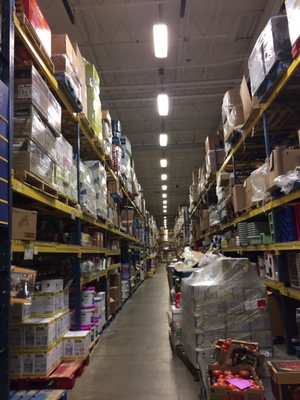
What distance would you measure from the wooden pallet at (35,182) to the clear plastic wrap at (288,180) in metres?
2.59

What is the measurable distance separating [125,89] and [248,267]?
717cm

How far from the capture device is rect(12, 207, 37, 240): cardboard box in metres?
2.69

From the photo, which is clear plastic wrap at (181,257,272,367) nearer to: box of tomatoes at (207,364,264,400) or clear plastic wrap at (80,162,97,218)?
box of tomatoes at (207,364,264,400)

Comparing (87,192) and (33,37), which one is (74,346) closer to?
(87,192)

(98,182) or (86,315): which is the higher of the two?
(98,182)

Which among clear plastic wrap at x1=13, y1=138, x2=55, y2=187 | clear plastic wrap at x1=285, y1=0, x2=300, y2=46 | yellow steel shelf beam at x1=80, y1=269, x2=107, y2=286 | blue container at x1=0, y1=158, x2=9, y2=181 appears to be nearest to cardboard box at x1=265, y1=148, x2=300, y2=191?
clear plastic wrap at x1=285, y1=0, x2=300, y2=46

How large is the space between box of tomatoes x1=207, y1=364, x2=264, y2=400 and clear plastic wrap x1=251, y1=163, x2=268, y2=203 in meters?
2.77

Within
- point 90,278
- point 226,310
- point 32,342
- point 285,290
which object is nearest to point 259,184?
point 285,290

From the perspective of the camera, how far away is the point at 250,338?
148 inches

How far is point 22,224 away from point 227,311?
239 cm

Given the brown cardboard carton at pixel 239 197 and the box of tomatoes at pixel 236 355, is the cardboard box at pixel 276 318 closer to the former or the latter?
the brown cardboard carton at pixel 239 197

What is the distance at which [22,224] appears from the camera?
110 inches

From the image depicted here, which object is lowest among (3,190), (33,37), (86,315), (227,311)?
(86,315)

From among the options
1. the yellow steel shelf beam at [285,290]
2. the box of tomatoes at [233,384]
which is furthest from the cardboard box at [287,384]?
the yellow steel shelf beam at [285,290]
